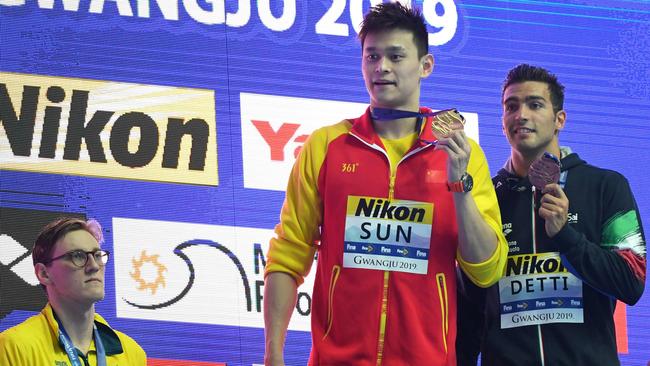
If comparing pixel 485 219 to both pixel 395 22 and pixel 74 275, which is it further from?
pixel 74 275

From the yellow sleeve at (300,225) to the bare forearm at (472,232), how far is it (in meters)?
0.42

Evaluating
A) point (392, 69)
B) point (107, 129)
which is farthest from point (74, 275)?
point (392, 69)

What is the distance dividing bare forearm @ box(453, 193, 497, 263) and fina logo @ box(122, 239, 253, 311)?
1386 millimetres

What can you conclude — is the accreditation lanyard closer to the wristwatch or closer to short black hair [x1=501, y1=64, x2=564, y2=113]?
the wristwatch

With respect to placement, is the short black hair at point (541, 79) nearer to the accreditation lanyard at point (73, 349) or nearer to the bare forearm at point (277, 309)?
the bare forearm at point (277, 309)

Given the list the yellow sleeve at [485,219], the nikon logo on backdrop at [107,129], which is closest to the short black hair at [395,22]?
the yellow sleeve at [485,219]

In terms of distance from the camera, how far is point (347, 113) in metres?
4.74

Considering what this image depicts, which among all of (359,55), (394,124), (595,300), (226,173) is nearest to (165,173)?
(226,173)

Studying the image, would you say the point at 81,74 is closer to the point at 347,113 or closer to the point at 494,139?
the point at 347,113

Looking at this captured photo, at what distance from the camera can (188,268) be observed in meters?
4.36

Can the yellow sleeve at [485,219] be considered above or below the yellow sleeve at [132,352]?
above

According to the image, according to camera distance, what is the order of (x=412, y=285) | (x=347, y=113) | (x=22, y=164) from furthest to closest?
(x=347, y=113), (x=22, y=164), (x=412, y=285)

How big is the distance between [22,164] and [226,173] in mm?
767

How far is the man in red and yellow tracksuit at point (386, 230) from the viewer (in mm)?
3188
